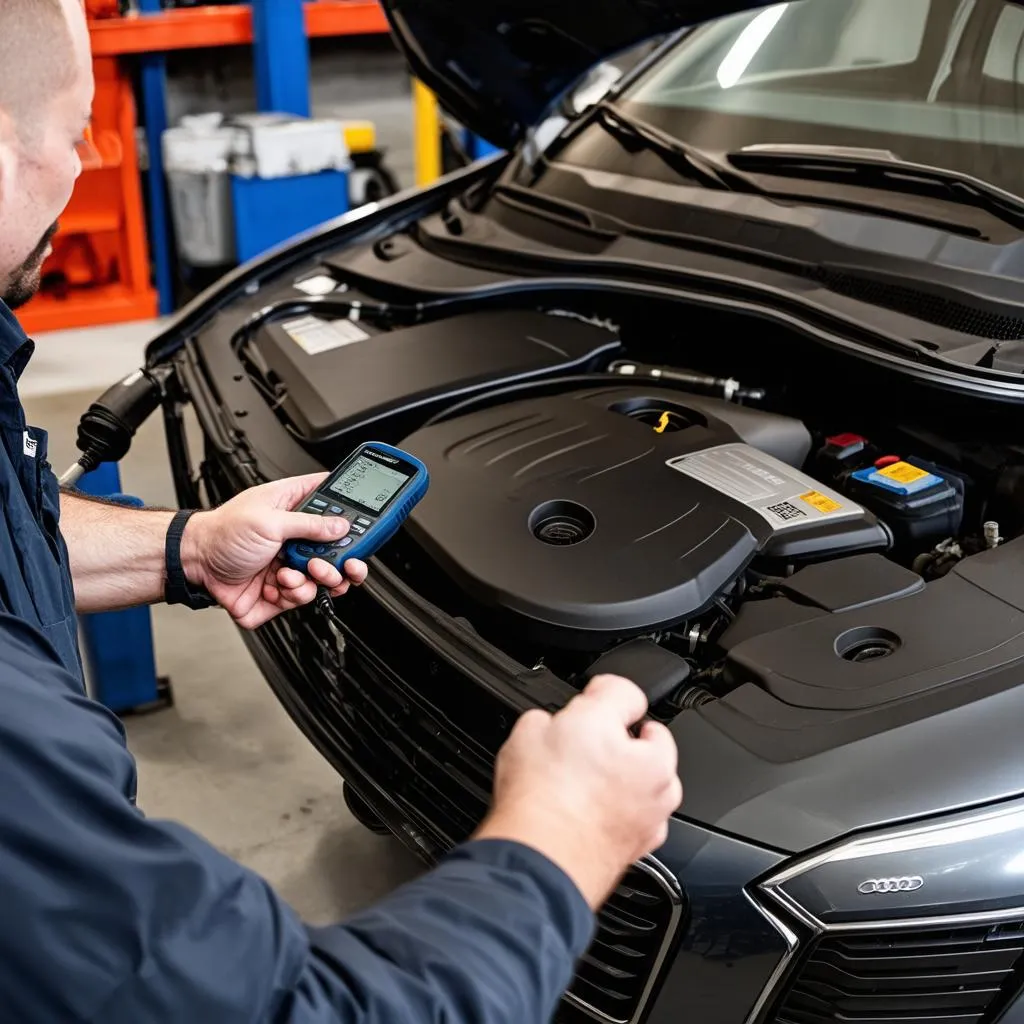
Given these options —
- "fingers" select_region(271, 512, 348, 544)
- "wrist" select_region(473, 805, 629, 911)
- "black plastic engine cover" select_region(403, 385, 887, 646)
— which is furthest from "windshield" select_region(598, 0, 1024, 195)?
"wrist" select_region(473, 805, 629, 911)

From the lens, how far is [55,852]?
0.63 meters

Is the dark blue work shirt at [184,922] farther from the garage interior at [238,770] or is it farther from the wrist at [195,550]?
the garage interior at [238,770]

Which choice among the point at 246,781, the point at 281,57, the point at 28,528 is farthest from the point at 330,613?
the point at 281,57

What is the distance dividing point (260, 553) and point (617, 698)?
548 millimetres

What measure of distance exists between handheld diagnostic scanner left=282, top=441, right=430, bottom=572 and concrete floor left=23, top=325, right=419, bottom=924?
797 mm

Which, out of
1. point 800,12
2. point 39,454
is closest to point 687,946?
point 39,454

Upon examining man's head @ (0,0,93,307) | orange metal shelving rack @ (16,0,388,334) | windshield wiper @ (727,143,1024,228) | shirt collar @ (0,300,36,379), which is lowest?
orange metal shelving rack @ (16,0,388,334)

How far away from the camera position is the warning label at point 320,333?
1827 millimetres

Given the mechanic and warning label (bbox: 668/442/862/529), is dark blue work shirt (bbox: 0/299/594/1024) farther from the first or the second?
warning label (bbox: 668/442/862/529)

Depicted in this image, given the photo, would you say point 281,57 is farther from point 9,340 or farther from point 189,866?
point 189,866

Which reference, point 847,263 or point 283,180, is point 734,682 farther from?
point 283,180

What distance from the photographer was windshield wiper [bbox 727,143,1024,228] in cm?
155

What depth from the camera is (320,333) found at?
1.89m

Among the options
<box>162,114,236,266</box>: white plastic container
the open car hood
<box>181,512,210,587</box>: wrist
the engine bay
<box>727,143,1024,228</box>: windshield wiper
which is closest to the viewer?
the engine bay
